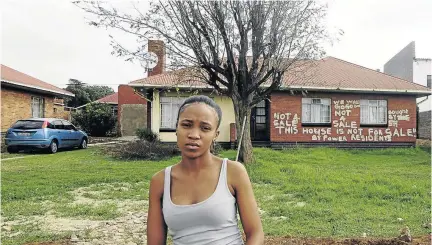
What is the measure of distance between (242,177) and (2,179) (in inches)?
358

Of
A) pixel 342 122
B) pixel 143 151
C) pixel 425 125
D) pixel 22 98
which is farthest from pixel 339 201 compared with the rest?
pixel 425 125

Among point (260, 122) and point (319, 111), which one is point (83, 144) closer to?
point (260, 122)

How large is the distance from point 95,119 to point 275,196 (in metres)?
20.7

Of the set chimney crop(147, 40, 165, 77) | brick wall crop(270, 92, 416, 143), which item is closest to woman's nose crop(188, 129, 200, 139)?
chimney crop(147, 40, 165, 77)

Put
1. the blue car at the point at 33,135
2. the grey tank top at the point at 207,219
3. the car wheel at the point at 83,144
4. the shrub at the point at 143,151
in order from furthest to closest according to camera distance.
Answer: the car wheel at the point at 83,144 → the blue car at the point at 33,135 → the shrub at the point at 143,151 → the grey tank top at the point at 207,219

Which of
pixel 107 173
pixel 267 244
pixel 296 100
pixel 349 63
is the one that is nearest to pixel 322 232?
pixel 267 244

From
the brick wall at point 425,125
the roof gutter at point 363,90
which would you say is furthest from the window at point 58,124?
the brick wall at point 425,125

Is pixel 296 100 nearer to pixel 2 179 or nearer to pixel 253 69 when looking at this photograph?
pixel 253 69

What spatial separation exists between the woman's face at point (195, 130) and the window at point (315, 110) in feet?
54.4

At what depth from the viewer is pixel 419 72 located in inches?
986

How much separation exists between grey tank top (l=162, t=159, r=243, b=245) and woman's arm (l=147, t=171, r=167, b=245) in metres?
0.07

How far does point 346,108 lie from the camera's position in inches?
711

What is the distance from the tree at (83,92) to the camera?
44875 mm

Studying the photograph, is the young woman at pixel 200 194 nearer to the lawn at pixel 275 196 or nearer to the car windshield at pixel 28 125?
the lawn at pixel 275 196
